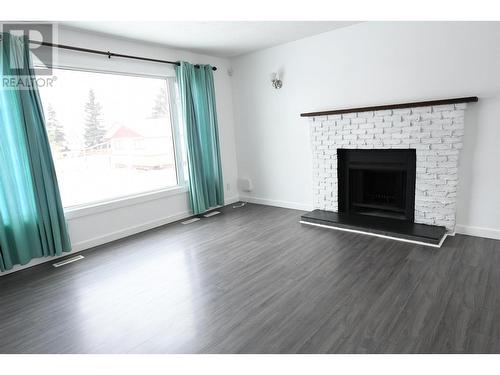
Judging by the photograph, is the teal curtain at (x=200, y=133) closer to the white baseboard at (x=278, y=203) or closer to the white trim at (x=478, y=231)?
the white baseboard at (x=278, y=203)

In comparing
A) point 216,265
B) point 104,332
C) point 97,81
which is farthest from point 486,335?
point 97,81

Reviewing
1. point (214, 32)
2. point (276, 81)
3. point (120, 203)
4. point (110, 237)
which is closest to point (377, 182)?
point (276, 81)

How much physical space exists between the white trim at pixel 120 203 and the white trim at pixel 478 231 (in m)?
3.56

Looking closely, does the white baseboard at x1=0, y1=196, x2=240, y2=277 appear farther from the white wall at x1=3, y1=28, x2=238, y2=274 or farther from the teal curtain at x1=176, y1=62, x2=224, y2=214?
the teal curtain at x1=176, y1=62, x2=224, y2=214

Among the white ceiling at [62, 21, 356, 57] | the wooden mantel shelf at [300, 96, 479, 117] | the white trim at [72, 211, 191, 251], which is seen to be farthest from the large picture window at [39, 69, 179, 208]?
the wooden mantel shelf at [300, 96, 479, 117]

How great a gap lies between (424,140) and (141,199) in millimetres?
3532

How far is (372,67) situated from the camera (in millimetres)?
3637

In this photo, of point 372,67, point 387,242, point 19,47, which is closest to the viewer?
point 19,47

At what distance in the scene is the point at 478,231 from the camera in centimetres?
322

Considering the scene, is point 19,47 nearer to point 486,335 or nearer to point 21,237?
point 21,237

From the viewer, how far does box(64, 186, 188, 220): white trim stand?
11.3 ft

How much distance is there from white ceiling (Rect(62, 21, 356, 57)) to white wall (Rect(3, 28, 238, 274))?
15cm

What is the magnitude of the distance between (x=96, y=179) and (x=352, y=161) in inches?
129

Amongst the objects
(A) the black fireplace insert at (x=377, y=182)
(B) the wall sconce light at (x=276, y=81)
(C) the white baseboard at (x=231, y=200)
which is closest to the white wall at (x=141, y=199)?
(C) the white baseboard at (x=231, y=200)
